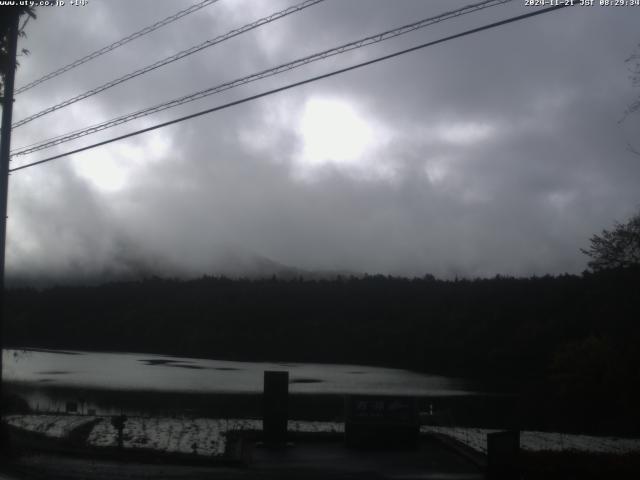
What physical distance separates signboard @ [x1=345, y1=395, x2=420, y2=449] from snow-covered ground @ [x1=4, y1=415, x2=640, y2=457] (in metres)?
1.82

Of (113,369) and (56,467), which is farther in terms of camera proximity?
(113,369)

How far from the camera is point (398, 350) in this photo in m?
99.4

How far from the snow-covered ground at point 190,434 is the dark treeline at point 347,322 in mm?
30896

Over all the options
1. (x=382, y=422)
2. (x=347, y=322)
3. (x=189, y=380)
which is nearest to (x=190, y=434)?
(x=382, y=422)

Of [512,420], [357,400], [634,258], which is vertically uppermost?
[634,258]

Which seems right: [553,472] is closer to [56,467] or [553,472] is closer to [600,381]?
[56,467]

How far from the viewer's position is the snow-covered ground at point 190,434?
16.4 metres

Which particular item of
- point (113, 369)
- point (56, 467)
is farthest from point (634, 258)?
point (113, 369)

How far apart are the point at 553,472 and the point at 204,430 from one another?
9.93 metres

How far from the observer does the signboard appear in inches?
679

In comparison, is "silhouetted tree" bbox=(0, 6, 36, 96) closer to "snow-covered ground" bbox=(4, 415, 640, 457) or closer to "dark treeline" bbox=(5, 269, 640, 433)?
"snow-covered ground" bbox=(4, 415, 640, 457)

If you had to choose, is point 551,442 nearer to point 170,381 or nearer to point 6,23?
point 6,23

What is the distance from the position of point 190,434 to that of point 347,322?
304 feet

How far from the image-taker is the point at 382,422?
17.4 metres
